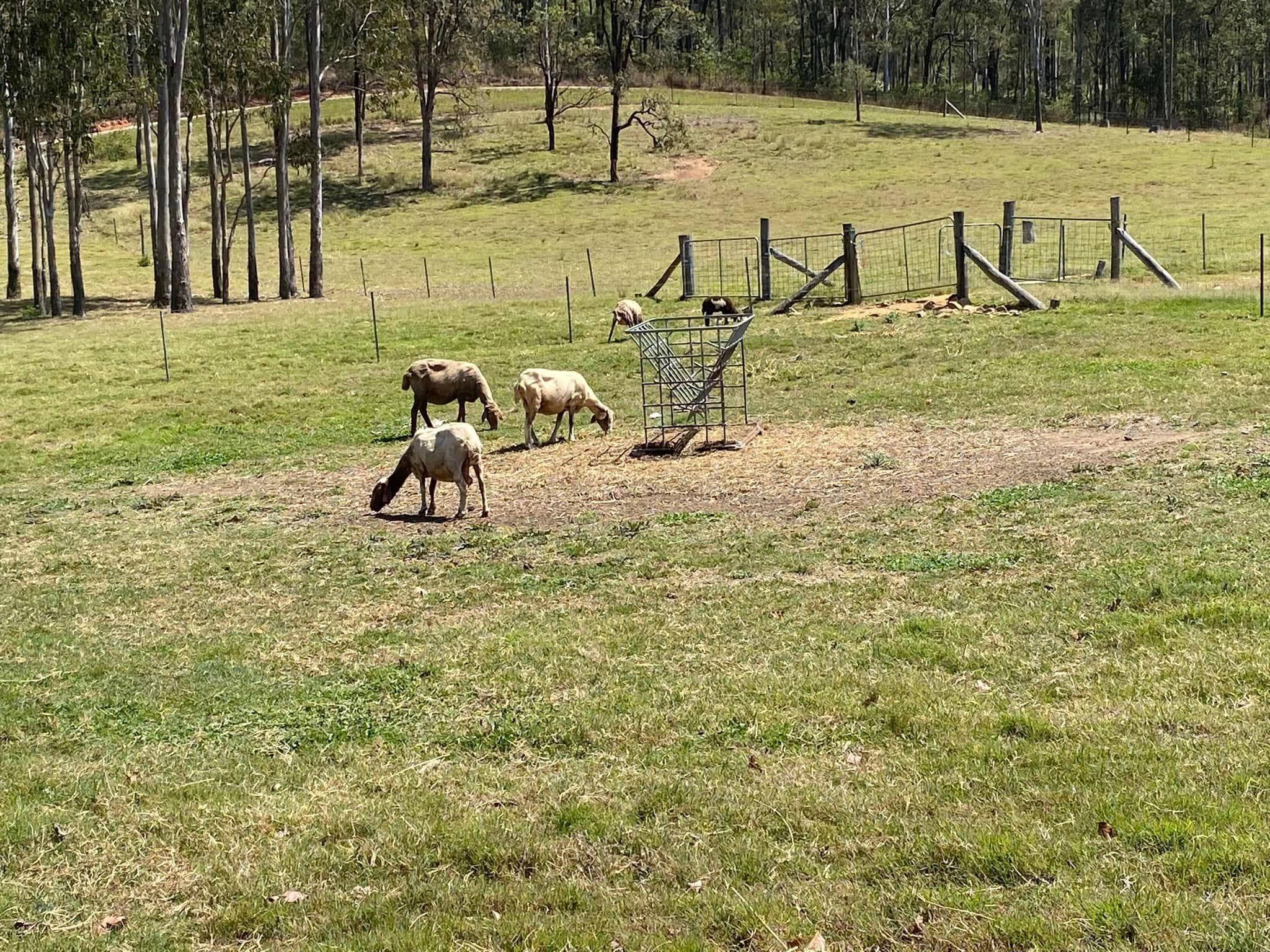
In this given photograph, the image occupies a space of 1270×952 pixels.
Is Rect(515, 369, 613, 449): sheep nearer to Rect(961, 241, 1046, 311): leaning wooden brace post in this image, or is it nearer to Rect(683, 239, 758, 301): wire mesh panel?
Rect(961, 241, 1046, 311): leaning wooden brace post

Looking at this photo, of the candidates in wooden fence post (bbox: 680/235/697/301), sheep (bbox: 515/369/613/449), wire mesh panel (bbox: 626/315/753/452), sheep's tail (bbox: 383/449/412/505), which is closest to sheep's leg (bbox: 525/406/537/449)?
sheep (bbox: 515/369/613/449)

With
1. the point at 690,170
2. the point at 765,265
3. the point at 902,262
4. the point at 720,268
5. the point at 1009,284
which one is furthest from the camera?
the point at 690,170

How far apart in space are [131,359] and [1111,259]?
25906mm

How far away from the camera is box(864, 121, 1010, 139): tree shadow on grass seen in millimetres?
81375

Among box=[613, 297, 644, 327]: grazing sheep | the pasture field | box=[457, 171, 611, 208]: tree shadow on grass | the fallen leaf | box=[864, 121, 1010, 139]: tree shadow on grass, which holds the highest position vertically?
box=[864, 121, 1010, 139]: tree shadow on grass

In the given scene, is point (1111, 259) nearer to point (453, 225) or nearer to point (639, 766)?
point (639, 766)

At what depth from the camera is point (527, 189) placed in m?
70.6

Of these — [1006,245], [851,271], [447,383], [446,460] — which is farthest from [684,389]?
[1006,245]

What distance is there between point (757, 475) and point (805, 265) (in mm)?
22659

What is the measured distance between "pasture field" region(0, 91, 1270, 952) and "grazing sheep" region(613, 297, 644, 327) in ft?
22.8

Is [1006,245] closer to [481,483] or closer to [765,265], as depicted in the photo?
[765,265]

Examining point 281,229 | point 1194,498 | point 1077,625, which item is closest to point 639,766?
point 1077,625

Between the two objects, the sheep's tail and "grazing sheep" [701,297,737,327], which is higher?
"grazing sheep" [701,297,737,327]

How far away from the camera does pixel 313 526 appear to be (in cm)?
1568
